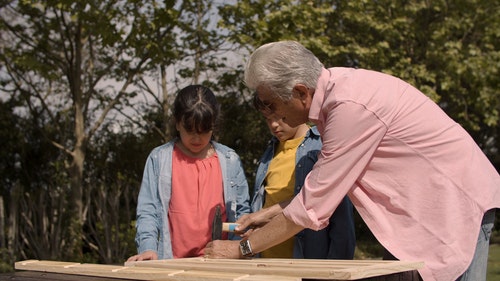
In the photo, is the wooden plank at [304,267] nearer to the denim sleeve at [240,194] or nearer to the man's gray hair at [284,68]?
the man's gray hair at [284,68]

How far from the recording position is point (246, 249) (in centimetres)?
310

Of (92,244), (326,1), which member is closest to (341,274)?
(92,244)

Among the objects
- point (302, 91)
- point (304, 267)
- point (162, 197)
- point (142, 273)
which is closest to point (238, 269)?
point (304, 267)

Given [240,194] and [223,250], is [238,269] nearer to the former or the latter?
[223,250]

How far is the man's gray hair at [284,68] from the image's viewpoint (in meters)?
3.12

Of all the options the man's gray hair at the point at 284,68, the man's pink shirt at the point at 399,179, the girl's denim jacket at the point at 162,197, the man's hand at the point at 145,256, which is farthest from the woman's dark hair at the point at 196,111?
the man's pink shirt at the point at 399,179

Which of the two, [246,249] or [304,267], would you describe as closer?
[304,267]

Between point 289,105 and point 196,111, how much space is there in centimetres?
92

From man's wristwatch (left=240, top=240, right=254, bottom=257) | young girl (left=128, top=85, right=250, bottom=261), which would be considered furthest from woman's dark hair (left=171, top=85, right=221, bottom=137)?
man's wristwatch (left=240, top=240, right=254, bottom=257)

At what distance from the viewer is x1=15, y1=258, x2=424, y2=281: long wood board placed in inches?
96.2

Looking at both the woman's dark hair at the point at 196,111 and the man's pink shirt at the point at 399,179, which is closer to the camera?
the man's pink shirt at the point at 399,179

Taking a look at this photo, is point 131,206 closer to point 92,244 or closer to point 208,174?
point 92,244

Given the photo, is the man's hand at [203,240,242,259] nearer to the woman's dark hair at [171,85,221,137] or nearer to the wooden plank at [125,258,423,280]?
the wooden plank at [125,258,423,280]

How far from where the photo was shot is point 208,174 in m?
4.15
